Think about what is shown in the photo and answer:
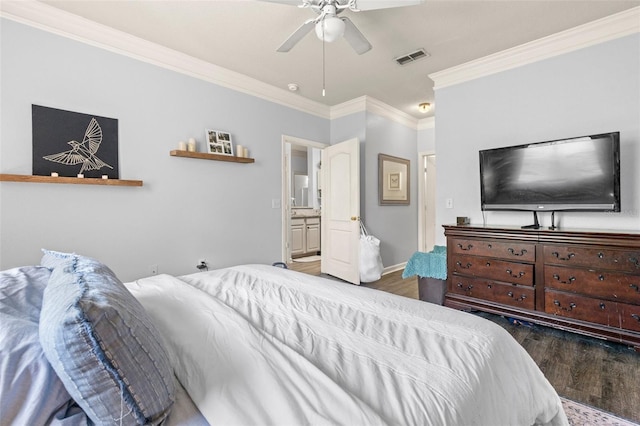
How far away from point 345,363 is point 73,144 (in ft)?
9.36

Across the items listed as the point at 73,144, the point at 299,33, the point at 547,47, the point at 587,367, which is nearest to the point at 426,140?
the point at 547,47

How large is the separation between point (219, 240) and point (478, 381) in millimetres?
3011

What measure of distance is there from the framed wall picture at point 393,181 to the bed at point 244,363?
11.5ft

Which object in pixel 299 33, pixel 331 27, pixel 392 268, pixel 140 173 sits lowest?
pixel 392 268

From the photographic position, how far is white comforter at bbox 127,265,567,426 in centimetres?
67

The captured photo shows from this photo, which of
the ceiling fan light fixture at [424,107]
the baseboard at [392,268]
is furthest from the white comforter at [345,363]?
the ceiling fan light fixture at [424,107]

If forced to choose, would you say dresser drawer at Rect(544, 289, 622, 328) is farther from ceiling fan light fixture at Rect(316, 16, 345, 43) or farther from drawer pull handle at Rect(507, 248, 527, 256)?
ceiling fan light fixture at Rect(316, 16, 345, 43)

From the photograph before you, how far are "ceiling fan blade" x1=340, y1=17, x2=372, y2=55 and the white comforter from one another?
1.76 m

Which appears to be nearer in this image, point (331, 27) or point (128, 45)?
point (331, 27)

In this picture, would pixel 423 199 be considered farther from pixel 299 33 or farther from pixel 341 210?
pixel 299 33

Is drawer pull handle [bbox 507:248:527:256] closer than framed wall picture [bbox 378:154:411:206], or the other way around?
drawer pull handle [bbox 507:248:527:256]

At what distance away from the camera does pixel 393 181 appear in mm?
4816

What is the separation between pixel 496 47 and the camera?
2.93 meters

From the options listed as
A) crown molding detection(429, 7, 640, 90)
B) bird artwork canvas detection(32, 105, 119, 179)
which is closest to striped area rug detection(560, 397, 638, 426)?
crown molding detection(429, 7, 640, 90)
